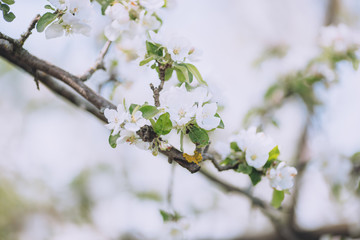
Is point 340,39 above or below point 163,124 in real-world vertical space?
above

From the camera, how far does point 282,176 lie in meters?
0.71

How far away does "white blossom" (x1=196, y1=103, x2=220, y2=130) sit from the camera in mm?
Result: 589

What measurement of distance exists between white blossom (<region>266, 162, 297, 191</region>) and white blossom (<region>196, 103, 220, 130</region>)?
203mm

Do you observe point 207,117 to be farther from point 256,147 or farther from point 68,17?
point 68,17

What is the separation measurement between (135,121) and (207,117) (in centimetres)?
13

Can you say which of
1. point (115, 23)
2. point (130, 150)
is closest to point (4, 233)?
point (130, 150)

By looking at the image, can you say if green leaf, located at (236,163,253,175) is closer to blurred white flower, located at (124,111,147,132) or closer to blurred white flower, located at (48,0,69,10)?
blurred white flower, located at (124,111,147,132)

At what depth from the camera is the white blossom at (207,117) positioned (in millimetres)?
589

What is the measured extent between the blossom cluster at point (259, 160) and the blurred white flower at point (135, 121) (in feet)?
0.77

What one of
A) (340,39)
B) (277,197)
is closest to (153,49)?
(277,197)

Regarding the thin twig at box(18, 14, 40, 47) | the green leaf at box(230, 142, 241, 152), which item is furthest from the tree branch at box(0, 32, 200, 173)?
the green leaf at box(230, 142, 241, 152)

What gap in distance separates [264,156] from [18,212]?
2.43 metres

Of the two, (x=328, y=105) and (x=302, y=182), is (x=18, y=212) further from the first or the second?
(x=328, y=105)

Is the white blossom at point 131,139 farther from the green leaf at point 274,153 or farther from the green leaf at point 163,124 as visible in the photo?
the green leaf at point 274,153
